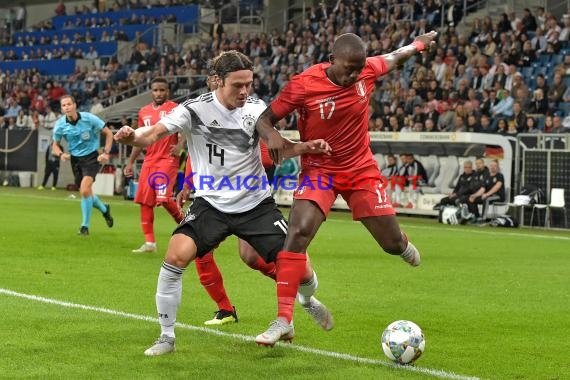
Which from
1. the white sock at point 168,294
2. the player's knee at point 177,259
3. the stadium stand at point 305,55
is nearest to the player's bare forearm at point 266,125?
the player's knee at point 177,259

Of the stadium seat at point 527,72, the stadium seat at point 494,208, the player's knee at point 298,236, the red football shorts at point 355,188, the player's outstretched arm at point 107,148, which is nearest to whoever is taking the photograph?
the player's knee at point 298,236

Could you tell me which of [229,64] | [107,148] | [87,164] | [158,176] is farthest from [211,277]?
[87,164]

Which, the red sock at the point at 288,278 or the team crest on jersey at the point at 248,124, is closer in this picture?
the red sock at the point at 288,278

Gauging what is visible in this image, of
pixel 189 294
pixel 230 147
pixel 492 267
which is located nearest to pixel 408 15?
pixel 492 267

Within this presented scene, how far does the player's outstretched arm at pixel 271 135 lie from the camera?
301 inches

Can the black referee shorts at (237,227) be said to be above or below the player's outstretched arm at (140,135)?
below

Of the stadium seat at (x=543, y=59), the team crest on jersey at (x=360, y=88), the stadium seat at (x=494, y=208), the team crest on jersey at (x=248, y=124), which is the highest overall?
the stadium seat at (x=543, y=59)

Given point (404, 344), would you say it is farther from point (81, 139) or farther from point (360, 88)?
point (81, 139)

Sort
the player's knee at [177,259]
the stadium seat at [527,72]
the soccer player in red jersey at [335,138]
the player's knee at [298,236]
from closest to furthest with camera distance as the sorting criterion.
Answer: the player's knee at [177,259] → the player's knee at [298,236] → the soccer player in red jersey at [335,138] → the stadium seat at [527,72]

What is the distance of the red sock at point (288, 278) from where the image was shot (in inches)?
297

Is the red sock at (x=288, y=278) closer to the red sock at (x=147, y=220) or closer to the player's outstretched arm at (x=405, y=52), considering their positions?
the player's outstretched arm at (x=405, y=52)

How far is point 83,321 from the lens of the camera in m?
8.81

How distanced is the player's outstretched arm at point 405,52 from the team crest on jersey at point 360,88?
54 centimetres

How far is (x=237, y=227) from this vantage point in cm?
781
